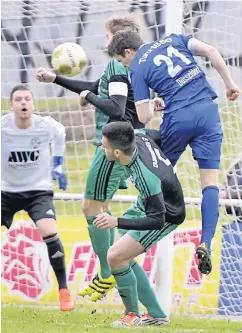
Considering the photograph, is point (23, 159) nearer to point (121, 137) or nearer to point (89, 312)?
point (89, 312)

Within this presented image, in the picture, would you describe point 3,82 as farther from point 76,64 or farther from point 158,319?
point 158,319

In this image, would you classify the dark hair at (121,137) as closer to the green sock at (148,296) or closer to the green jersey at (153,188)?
the green jersey at (153,188)

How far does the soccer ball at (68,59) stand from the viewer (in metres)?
8.18

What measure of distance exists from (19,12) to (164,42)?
294 centimetres

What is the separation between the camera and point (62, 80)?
8.23 m

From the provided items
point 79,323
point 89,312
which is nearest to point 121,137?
point 79,323

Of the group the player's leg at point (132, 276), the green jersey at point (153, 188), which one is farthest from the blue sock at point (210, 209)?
the player's leg at point (132, 276)

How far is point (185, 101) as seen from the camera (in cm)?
755

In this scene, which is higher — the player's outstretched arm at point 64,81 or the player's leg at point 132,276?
the player's outstretched arm at point 64,81

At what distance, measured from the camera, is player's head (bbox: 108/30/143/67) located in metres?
7.75

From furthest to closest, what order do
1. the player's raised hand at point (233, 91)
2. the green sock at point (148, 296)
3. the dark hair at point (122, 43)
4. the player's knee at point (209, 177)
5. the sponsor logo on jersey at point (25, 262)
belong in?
the sponsor logo on jersey at point (25, 262)
the green sock at point (148, 296)
the dark hair at point (122, 43)
the player's knee at point (209, 177)
the player's raised hand at point (233, 91)

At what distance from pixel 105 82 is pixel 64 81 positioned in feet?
1.09

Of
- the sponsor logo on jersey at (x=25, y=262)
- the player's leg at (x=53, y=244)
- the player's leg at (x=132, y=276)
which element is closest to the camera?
the player's leg at (x=132, y=276)

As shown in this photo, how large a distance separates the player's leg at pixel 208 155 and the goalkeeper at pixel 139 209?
20 cm
